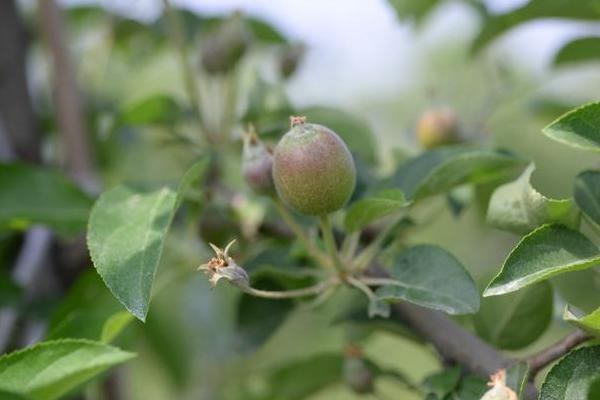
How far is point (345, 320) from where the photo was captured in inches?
48.2

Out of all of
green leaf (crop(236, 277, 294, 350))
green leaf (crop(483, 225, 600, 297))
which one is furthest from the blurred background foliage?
green leaf (crop(483, 225, 600, 297))

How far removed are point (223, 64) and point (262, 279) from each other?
38 cm

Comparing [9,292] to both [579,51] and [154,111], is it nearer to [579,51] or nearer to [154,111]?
[154,111]

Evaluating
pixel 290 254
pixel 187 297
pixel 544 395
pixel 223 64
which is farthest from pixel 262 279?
pixel 187 297

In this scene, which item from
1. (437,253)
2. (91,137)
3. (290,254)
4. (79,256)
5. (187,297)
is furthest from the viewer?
(187,297)

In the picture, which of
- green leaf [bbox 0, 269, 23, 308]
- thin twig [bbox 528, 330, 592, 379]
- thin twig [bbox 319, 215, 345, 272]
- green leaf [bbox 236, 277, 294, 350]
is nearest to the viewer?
thin twig [bbox 528, 330, 592, 379]

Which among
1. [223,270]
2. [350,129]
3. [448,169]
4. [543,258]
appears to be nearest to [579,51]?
[350,129]

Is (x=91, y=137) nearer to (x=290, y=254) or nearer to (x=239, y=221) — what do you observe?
(x=239, y=221)

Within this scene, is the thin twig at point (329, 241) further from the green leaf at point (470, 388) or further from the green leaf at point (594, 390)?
the green leaf at point (594, 390)

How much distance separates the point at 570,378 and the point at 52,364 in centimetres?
45

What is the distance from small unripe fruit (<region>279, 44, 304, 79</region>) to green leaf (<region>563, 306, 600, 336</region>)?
0.80 m

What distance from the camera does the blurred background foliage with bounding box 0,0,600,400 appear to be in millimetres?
1277

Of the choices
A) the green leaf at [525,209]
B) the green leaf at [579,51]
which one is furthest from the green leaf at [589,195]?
the green leaf at [579,51]

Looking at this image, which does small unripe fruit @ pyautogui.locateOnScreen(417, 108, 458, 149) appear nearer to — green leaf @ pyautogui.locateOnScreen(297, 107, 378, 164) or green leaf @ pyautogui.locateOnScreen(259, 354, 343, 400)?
green leaf @ pyautogui.locateOnScreen(297, 107, 378, 164)
